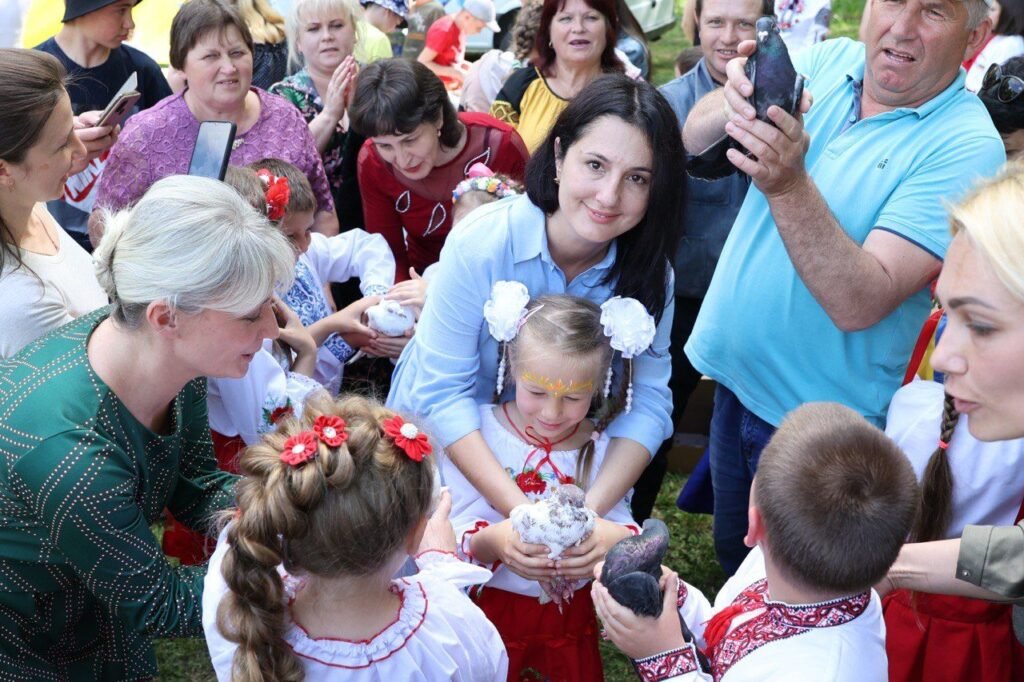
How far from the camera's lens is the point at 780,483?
1.88m

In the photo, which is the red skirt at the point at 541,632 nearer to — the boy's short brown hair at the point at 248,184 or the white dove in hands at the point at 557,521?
the white dove in hands at the point at 557,521

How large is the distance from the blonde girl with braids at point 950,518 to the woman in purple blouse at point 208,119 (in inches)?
107

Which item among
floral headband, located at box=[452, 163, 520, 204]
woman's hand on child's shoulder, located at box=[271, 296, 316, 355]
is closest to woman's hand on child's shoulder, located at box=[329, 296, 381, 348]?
woman's hand on child's shoulder, located at box=[271, 296, 316, 355]

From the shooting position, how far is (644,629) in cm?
199

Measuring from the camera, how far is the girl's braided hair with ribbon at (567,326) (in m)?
2.63

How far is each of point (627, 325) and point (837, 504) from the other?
96cm

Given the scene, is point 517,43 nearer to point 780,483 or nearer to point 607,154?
point 607,154

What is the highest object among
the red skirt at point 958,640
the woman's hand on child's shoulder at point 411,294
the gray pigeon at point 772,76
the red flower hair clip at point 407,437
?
the gray pigeon at point 772,76

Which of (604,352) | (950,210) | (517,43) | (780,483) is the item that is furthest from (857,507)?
(517,43)

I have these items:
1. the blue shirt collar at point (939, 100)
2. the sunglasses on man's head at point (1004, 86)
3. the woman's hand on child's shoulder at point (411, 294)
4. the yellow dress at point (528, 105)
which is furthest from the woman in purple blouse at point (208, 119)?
the sunglasses on man's head at point (1004, 86)

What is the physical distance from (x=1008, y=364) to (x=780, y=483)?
46cm

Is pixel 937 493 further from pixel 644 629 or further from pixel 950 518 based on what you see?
pixel 644 629

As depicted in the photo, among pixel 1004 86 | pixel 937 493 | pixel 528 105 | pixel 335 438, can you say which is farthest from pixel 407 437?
pixel 528 105

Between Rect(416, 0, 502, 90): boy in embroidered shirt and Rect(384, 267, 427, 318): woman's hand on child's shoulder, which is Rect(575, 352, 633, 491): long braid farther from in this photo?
Rect(416, 0, 502, 90): boy in embroidered shirt
